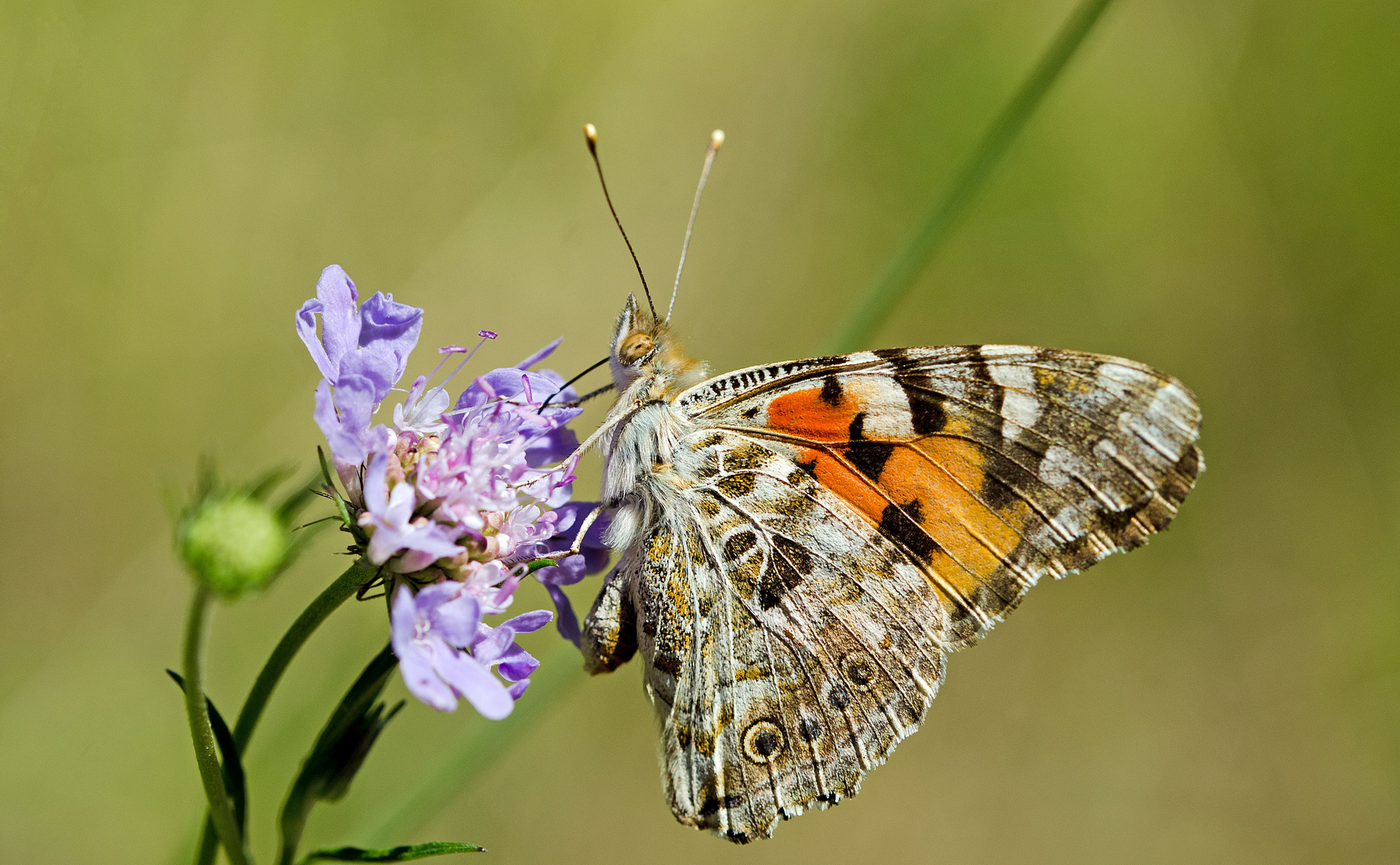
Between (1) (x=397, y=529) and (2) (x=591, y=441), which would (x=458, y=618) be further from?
(2) (x=591, y=441)

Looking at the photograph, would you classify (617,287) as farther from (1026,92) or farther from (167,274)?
(1026,92)

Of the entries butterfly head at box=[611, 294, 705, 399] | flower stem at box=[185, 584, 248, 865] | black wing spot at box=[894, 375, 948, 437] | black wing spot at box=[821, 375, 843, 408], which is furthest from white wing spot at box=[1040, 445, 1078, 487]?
flower stem at box=[185, 584, 248, 865]

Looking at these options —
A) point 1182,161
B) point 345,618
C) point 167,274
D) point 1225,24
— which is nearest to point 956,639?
point 345,618

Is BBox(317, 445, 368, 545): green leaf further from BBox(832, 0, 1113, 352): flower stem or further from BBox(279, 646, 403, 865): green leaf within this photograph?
BBox(832, 0, 1113, 352): flower stem

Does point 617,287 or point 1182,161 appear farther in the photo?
point 1182,161

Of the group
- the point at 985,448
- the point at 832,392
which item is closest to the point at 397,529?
the point at 832,392

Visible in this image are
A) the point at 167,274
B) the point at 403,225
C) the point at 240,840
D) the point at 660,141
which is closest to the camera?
the point at 240,840

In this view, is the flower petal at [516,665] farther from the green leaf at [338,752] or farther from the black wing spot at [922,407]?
the black wing spot at [922,407]
